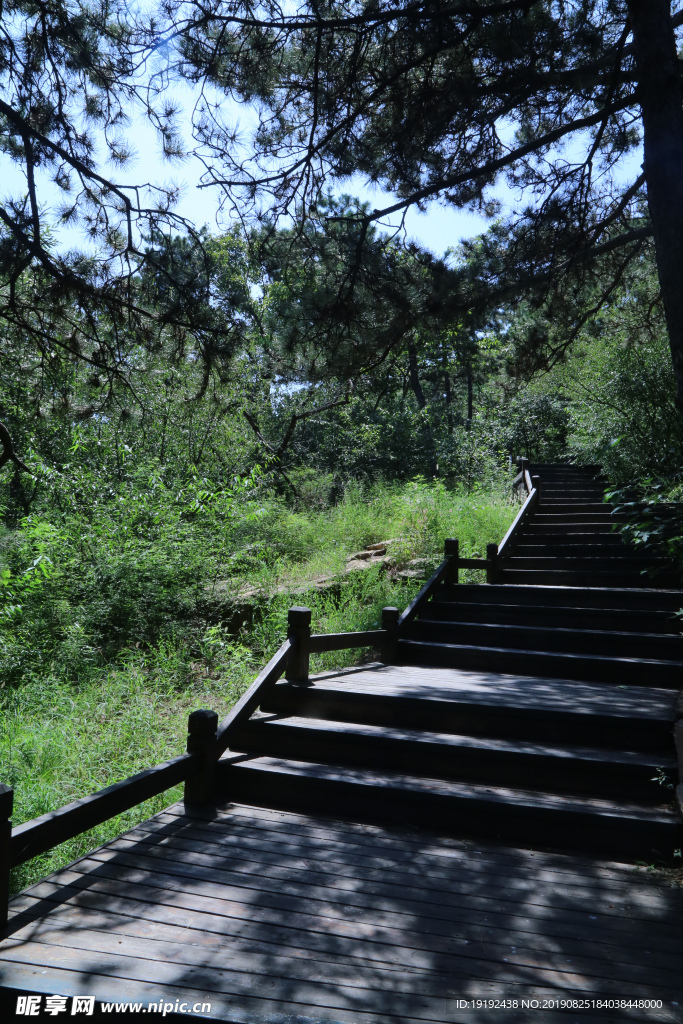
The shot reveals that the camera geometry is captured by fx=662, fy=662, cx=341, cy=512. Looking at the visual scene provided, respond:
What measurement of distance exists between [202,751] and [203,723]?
0.18 m

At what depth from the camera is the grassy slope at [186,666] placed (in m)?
5.28

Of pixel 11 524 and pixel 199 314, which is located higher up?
pixel 199 314

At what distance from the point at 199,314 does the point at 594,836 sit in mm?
4383

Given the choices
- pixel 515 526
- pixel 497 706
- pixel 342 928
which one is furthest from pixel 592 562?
pixel 342 928

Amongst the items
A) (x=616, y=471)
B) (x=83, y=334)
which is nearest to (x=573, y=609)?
(x=83, y=334)

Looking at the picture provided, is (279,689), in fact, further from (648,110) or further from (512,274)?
(648,110)

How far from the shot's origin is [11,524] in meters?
12.8

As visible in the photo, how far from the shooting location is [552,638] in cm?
650

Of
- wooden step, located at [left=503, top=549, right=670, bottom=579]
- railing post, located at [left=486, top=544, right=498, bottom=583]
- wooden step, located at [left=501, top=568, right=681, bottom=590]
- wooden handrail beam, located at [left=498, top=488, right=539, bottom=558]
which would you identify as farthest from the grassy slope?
wooden step, located at [left=501, top=568, right=681, bottom=590]

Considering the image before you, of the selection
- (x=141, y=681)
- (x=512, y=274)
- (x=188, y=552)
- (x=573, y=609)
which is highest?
(x=512, y=274)

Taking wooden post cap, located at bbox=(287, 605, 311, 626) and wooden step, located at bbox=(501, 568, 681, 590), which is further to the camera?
wooden step, located at bbox=(501, 568, 681, 590)

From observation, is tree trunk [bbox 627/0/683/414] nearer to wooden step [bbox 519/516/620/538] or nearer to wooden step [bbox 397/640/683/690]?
wooden step [bbox 397/640/683/690]

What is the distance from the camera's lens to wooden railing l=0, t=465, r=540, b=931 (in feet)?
9.46

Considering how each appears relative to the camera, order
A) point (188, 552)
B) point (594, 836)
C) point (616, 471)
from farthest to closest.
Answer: point (616, 471)
point (188, 552)
point (594, 836)
